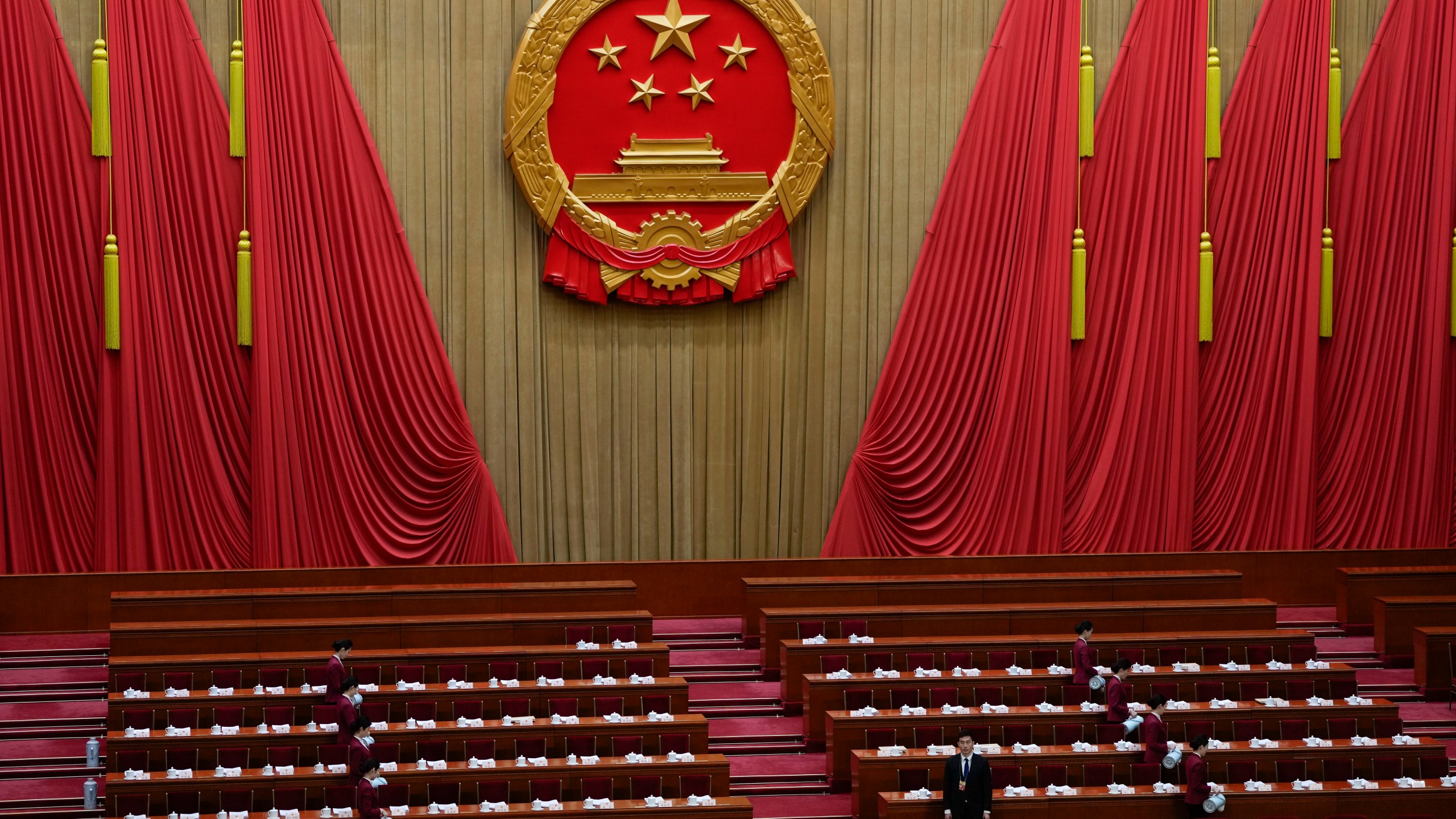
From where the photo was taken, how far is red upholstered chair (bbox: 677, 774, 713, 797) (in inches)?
181

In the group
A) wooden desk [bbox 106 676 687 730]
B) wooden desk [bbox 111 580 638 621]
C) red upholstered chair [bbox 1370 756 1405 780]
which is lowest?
red upholstered chair [bbox 1370 756 1405 780]

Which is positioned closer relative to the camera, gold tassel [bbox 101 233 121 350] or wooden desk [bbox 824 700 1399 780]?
wooden desk [bbox 824 700 1399 780]

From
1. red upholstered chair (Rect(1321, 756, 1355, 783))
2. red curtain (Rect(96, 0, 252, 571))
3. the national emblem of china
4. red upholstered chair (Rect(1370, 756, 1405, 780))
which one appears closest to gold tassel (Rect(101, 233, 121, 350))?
red curtain (Rect(96, 0, 252, 571))

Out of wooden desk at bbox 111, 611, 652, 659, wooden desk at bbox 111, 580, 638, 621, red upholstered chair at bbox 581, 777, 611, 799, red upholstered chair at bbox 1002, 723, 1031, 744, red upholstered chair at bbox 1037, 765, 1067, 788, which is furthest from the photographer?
wooden desk at bbox 111, 580, 638, 621

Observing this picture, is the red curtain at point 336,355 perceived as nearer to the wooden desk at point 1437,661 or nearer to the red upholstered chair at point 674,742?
the red upholstered chair at point 674,742

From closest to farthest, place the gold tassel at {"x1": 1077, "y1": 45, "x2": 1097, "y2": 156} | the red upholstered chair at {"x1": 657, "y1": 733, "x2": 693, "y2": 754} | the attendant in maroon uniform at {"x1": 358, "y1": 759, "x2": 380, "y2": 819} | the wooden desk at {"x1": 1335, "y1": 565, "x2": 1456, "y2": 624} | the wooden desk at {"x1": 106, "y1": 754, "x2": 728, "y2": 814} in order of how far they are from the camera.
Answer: the attendant in maroon uniform at {"x1": 358, "y1": 759, "x2": 380, "y2": 819}, the wooden desk at {"x1": 106, "y1": 754, "x2": 728, "y2": 814}, the red upholstered chair at {"x1": 657, "y1": 733, "x2": 693, "y2": 754}, the wooden desk at {"x1": 1335, "y1": 565, "x2": 1456, "y2": 624}, the gold tassel at {"x1": 1077, "y1": 45, "x2": 1097, "y2": 156}

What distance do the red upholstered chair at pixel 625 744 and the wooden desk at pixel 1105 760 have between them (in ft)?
1.99

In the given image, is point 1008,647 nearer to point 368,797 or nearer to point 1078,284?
point 1078,284

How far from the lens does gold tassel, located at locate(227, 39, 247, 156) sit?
573cm

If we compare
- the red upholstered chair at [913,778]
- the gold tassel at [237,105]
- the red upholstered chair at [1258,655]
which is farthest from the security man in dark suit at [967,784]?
the gold tassel at [237,105]

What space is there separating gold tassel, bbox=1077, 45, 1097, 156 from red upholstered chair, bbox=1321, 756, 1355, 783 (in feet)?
7.74

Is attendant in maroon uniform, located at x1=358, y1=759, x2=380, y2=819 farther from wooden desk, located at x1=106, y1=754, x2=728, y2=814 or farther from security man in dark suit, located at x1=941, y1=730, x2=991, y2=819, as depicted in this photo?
security man in dark suit, located at x1=941, y1=730, x2=991, y2=819

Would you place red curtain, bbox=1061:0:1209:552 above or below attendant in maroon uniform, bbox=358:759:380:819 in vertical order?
above

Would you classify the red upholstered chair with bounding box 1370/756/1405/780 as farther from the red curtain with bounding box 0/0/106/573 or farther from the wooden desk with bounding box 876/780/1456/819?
the red curtain with bounding box 0/0/106/573
